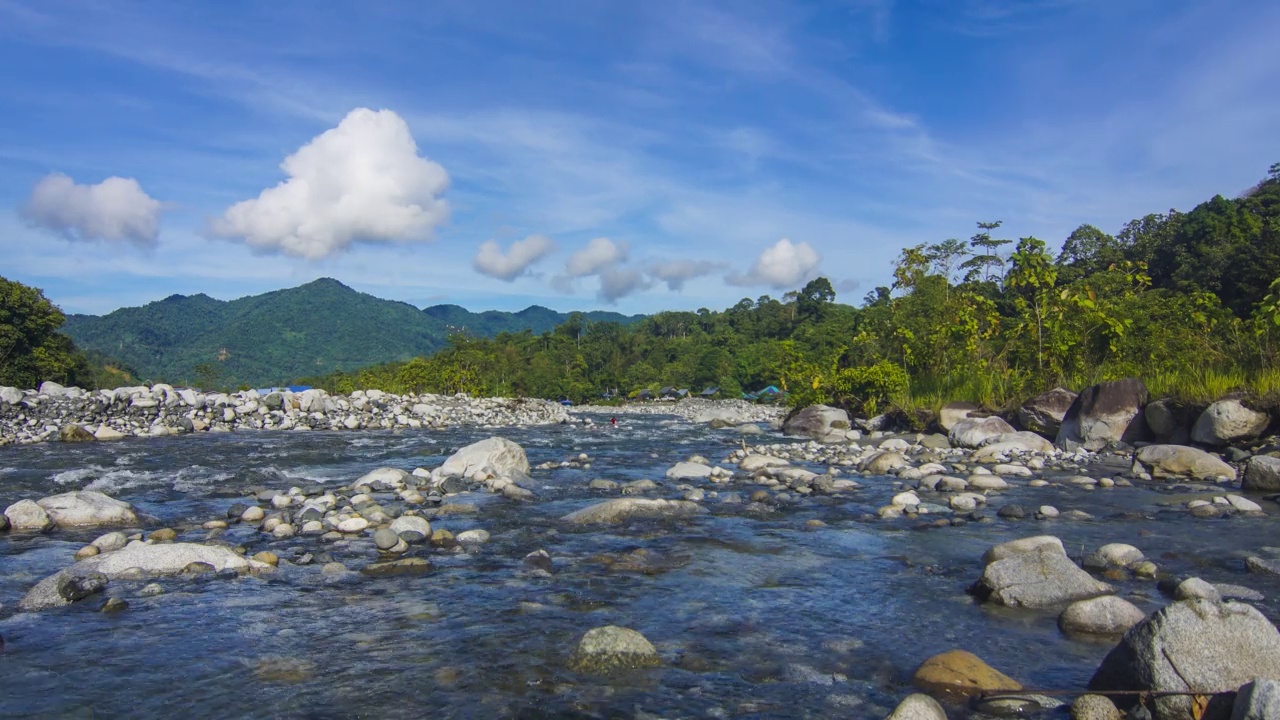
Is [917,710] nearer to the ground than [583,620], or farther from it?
farther from it

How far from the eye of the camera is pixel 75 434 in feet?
72.7

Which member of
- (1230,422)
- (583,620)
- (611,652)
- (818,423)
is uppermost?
(1230,422)

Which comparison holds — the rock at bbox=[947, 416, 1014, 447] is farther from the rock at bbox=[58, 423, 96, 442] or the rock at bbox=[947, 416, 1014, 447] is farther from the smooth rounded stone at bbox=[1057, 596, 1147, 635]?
the rock at bbox=[58, 423, 96, 442]

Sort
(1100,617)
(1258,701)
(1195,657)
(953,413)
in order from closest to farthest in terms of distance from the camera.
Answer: (1258,701)
(1195,657)
(1100,617)
(953,413)

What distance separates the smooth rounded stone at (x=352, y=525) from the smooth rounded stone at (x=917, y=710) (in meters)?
7.35

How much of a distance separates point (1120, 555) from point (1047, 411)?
42.9 feet

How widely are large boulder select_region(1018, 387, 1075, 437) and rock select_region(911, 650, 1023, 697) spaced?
16042 millimetres

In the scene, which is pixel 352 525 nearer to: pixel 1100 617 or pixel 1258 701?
pixel 1100 617

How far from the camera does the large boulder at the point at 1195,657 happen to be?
409 centimetres

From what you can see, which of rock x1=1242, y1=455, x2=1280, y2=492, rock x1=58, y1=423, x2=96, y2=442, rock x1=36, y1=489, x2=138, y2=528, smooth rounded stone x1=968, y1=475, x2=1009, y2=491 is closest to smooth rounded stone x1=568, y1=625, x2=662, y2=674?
rock x1=36, y1=489, x2=138, y2=528

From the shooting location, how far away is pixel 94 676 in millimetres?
5023

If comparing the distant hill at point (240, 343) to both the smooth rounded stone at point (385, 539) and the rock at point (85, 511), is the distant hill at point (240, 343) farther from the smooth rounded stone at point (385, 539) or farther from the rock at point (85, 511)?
Result: the smooth rounded stone at point (385, 539)

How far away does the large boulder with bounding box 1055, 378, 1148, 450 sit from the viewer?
16.9 metres

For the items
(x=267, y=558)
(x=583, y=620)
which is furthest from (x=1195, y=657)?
(x=267, y=558)
